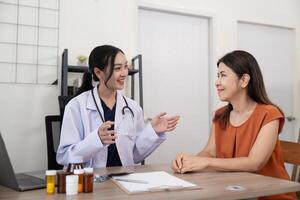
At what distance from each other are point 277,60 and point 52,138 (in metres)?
2.91

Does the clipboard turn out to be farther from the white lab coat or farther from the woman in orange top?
the white lab coat

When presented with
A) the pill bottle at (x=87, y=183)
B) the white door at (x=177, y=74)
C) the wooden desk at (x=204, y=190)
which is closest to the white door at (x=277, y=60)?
the white door at (x=177, y=74)

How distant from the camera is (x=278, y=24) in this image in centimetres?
377

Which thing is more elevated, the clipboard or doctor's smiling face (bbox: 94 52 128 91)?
doctor's smiling face (bbox: 94 52 128 91)

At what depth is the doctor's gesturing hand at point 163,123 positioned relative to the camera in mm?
1519

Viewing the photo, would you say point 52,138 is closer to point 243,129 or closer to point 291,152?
point 243,129

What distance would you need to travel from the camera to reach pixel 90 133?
4.83 ft

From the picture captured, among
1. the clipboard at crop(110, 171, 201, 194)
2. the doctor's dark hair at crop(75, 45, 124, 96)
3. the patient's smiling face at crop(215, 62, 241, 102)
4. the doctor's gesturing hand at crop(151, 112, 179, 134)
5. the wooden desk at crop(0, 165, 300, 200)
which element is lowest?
the wooden desk at crop(0, 165, 300, 200)

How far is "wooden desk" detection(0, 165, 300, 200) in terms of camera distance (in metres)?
0.91

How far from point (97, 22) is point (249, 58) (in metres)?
1.66

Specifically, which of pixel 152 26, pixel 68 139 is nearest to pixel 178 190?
Result: pixel 68 139

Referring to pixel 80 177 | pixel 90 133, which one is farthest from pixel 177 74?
pixel 80 177

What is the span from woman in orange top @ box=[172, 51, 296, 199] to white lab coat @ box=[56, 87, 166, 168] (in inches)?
11.8

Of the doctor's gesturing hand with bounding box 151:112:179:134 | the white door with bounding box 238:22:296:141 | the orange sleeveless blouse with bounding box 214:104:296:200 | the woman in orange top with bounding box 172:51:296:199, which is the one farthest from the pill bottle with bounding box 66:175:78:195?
the white door with bounding box 238:22:296:141
